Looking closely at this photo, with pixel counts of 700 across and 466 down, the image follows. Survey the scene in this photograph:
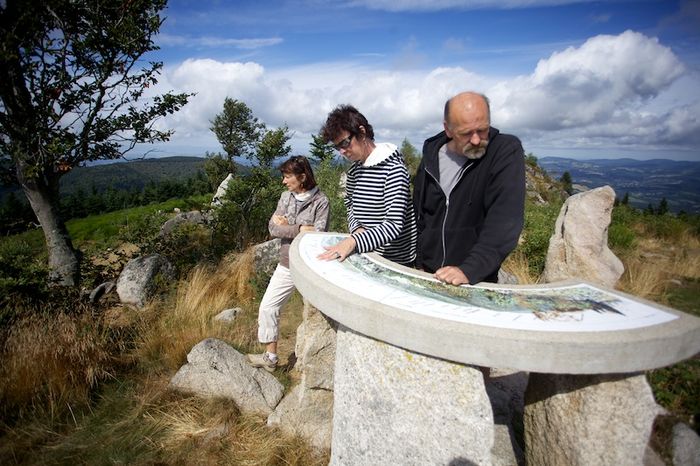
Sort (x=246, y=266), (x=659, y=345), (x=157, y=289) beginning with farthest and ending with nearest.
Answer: (x=246, y=266) < (x=157, y=289) < (x=659, y=345)

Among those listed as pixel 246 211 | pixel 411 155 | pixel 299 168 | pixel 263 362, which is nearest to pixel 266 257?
pixel 246 211

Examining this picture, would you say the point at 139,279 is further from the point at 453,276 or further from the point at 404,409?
the point at 453,276

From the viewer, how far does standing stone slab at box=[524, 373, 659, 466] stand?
1932 mm

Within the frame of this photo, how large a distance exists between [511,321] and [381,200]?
1.32 meters

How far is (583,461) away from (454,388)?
90 centimetres

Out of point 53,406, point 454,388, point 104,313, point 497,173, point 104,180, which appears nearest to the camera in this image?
point 454,388

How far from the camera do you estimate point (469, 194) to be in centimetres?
259

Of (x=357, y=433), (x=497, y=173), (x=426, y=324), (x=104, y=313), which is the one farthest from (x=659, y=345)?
(x=104, y=313)

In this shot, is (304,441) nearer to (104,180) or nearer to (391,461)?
(391,461)

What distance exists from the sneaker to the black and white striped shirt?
2.37 m

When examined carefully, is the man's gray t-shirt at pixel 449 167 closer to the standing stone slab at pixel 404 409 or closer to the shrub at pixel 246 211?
the standing stone slab at pixel 404 409

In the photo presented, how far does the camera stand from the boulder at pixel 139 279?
6.53 meters

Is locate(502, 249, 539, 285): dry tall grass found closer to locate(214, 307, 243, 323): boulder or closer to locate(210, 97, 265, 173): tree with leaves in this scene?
locate(214, 307, 243, 323): boulder

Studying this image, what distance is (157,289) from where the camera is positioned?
690 centimetres
